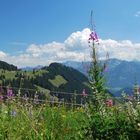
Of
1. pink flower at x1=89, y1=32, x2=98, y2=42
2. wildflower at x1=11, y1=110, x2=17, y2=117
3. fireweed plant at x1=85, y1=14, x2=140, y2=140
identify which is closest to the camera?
fireweed plant at x1=85, y1=14, x2=140, y2=140

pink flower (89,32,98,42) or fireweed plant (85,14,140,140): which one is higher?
pink flower (89,32,98,42)

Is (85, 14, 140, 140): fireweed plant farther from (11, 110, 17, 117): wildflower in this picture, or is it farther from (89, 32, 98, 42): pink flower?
(11, 110, 17, 117): wildflower

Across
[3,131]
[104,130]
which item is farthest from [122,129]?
[3,131]

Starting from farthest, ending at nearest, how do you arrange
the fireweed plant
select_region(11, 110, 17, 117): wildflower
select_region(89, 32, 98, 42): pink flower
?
select_region(11, 110, 17, 117): wildflower → select_region(89, 32, 98, 42): pink flower → the fireweed plant

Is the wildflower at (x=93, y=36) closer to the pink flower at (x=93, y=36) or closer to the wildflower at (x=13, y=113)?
the pink flower at (x=93, y=36)

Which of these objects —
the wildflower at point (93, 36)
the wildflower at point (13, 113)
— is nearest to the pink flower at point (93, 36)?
the wildflower at point (93, 36)

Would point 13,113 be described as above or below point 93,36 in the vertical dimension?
below

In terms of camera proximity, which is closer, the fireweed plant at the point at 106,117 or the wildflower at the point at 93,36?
the fireweed plant at the point at 106,117

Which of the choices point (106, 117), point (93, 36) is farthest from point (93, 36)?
point (106, 117)

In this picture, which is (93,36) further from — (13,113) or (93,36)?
(13,113)

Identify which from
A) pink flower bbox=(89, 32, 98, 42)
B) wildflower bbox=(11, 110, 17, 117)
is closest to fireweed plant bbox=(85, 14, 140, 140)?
pink flower bbox=(89, 32, 98, 42)

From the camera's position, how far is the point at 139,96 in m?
7.98

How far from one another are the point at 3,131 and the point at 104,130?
7.63ft

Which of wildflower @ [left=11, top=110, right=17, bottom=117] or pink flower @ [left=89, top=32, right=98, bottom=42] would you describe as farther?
wildflower @ [left=11, top=110, right=17, bottom=117]
